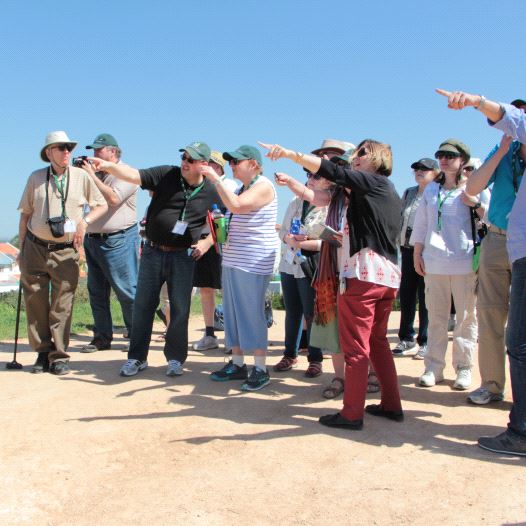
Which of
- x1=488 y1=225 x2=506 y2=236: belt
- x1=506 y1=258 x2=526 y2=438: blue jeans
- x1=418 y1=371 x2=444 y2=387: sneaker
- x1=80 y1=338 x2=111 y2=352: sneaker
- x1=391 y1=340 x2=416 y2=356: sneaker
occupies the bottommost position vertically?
x1=80 y1=338 x2=111 y2=352: sneaker

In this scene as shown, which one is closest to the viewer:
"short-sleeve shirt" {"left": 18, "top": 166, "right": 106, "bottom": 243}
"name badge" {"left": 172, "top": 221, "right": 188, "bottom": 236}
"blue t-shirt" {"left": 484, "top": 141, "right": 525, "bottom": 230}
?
"blue t-shirt" {"left": 484, "top": 141, "right": 525, "bottom": 230}

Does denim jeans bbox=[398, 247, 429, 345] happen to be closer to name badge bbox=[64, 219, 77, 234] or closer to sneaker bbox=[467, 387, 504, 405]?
sneaker bbox=[467, 387, 504, 405]

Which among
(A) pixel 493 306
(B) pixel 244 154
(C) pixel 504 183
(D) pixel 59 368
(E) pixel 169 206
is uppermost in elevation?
(B) pixel 244 154

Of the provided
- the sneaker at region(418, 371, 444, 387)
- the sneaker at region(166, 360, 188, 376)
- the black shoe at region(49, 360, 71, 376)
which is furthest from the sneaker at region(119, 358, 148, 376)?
the sneaker at region(418, 371, 444, 387)

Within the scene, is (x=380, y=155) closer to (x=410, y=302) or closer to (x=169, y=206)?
(x=169, y=206)

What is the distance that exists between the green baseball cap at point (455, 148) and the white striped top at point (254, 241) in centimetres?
148

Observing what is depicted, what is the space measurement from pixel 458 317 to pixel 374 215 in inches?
67.8

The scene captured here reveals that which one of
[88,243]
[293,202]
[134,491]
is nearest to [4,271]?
[88,243]

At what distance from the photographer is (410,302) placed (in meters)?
6.72

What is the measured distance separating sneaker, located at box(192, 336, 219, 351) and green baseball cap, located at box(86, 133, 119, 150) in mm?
2417

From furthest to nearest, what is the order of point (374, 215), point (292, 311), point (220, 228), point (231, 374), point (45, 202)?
point (292, 311) < point (45, 202) < point (231, 374) < point (220, 228) < point (374, 215)

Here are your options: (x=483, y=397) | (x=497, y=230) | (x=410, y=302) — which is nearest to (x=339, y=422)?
(x=483, y=397)

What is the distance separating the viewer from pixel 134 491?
3.06 m

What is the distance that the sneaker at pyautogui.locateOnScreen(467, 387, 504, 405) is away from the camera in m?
4.50
